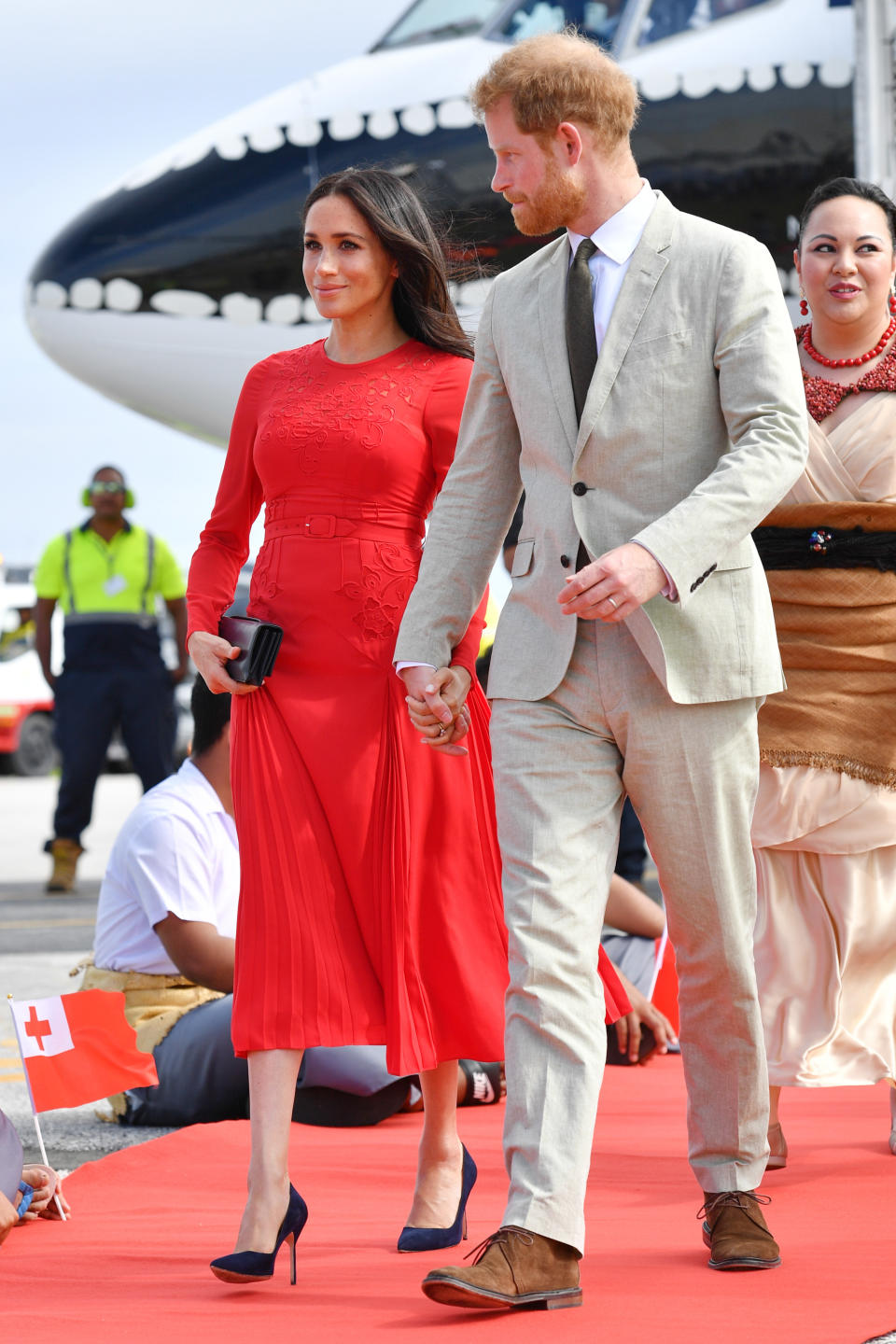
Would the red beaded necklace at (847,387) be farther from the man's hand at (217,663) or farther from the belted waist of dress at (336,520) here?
the man's hand at (217,663)

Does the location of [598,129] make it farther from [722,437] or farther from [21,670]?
[21,670]

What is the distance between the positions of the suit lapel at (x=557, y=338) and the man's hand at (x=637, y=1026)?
7.77 feet

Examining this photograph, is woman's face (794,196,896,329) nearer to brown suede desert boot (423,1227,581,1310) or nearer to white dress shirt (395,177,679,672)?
white dress shirt (395,177,679,672)

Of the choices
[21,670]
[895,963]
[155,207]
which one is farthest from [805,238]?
[21,670]

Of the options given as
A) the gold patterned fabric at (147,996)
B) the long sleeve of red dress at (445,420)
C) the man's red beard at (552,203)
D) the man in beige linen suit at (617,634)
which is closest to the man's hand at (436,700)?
the man in beige linen suit at (617,634)

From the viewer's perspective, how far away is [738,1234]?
2.79 m

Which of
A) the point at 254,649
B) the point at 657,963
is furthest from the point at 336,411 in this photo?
the point at 657,963

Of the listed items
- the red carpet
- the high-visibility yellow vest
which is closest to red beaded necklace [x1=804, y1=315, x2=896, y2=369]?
the red carpet

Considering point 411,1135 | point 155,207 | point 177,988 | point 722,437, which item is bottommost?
Answer: point 411,1135

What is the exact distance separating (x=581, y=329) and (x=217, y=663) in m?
0.79

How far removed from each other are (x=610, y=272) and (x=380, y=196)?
596 mm

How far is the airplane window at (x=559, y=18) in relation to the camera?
27.5ft

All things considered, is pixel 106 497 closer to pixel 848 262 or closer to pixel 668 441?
pixel 848 262

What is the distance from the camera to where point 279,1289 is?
2.84m
